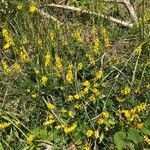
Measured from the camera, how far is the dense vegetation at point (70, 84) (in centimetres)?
336

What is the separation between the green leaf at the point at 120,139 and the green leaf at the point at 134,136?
0.04 m

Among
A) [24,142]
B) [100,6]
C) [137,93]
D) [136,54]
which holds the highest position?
[100,6]

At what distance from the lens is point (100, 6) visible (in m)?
4.21

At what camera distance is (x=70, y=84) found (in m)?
3.52

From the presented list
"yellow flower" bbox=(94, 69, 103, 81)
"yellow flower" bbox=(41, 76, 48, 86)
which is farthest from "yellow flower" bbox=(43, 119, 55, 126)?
"yellow flower" bbox=(94, 69, 103, 81)

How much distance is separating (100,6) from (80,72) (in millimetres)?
813

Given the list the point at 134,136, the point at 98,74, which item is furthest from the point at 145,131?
the point at 98,74

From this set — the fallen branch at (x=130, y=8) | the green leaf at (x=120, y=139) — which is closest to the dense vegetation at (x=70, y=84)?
the green leaf at (x=120, y=139)

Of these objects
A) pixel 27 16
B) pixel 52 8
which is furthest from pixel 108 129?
pixel 52 8

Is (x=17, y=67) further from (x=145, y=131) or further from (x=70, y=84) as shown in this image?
(x=145, y=131)

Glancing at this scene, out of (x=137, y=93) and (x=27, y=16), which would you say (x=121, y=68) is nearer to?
(x=137, y=93)

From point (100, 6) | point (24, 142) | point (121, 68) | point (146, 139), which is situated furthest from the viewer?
point (100, 6)

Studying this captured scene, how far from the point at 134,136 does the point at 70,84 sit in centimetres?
66

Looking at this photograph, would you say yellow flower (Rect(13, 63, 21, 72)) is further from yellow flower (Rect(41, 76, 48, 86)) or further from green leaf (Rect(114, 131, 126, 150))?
green leaf (Rect(114, 131, 126, 150))
